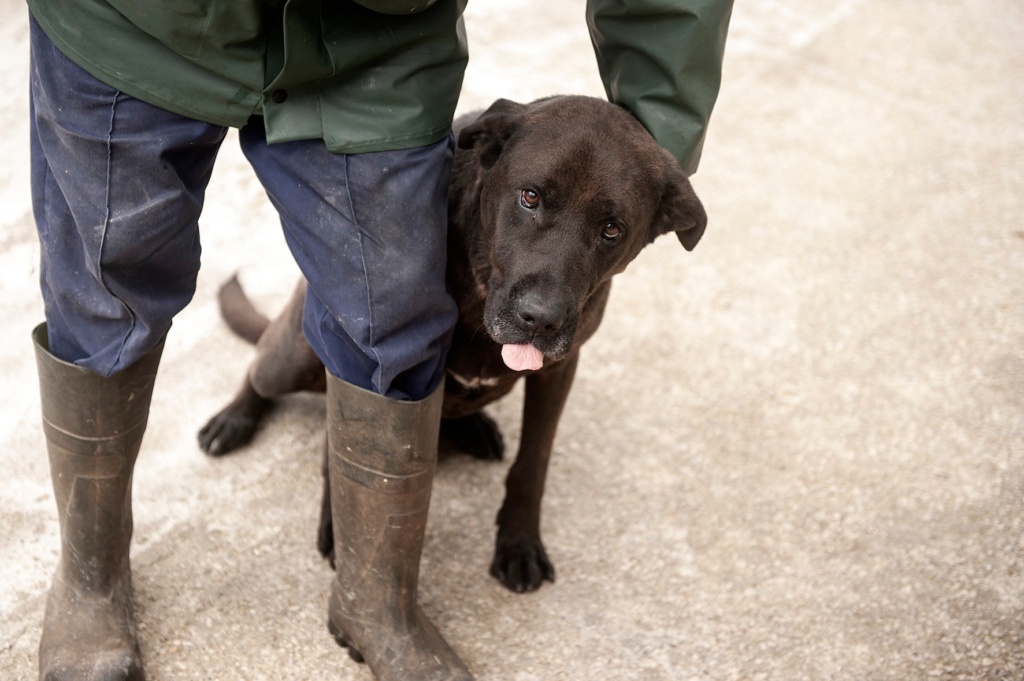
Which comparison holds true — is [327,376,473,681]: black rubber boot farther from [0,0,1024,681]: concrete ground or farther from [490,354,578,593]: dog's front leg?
[490,354,578,593]: dog's front leg

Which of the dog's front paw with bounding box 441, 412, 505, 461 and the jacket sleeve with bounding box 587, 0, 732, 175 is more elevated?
the jacket sleeve with bounding box 587, 0, 732, 175

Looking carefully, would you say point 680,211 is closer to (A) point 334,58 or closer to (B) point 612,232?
(B) point 612,232

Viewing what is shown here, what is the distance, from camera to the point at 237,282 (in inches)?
151

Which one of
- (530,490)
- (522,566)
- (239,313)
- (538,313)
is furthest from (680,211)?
(239,313)

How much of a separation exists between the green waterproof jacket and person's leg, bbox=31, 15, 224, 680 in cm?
8

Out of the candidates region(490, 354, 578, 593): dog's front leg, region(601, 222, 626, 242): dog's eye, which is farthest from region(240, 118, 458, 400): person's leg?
region(490, 354, 578, 593): dog's front leg

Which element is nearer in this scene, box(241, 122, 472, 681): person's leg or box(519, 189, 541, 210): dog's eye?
box(241, 122, 472, 681): person's leg

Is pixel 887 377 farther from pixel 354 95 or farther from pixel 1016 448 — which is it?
pixel 354 95

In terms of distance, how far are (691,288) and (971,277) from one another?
1.31 m

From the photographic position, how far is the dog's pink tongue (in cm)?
252

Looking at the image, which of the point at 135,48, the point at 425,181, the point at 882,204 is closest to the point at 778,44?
the point at 882,204

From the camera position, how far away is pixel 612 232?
2553 mm

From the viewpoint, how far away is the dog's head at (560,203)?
8.09 ft

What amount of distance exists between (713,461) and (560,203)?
1.51 metres
